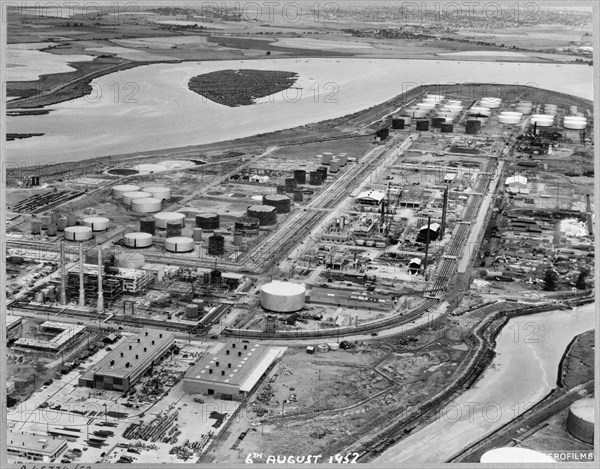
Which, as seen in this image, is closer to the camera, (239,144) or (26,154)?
(26,154)

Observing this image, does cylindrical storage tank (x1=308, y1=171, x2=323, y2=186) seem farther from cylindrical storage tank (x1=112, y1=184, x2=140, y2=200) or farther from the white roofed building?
cylindrical storage tank (x1=112, y1=184, x2=140, y2=200)

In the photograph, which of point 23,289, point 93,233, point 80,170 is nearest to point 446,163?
point 80,170

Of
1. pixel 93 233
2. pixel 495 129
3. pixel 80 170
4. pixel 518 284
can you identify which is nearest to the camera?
pixel 518 284

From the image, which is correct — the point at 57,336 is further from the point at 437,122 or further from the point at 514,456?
the point at 437,122

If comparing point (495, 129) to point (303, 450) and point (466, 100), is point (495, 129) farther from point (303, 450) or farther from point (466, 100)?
point (303, 450)

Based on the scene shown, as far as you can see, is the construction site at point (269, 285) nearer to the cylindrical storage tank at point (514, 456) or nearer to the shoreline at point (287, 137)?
the shoreline at point (287, 137)

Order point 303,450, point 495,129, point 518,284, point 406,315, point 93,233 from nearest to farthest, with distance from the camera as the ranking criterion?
point 303,450 < point 406,315 < point 518,284 < point 93,233 < point 495,129
